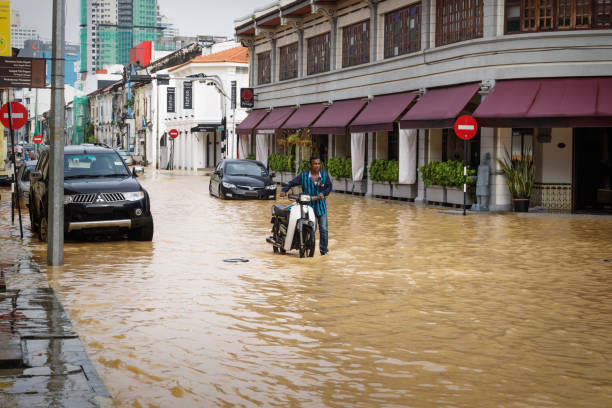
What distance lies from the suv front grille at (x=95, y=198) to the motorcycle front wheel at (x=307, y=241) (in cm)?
379

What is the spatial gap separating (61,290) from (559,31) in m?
19.0

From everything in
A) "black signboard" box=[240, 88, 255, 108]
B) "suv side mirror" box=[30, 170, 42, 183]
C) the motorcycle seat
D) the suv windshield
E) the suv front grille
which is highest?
"black signboard" box=[240, 88, 255, 108]

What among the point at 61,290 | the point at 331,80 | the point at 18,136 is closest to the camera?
the point at 61,290

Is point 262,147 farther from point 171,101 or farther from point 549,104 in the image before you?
point 171,101

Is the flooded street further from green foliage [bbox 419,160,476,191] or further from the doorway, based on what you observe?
green foliage [bbox 419,160,476,191]

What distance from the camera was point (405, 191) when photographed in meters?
32.8

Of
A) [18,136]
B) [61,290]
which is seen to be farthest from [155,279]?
[18,136]

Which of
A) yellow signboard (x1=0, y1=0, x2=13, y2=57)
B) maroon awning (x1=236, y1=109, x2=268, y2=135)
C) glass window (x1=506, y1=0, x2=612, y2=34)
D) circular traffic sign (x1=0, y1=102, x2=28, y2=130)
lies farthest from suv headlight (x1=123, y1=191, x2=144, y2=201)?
maroon awning (x1=236, y1=109, x2=268, y2=135)

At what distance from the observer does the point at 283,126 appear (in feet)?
146

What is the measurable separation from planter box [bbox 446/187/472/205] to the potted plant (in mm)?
1554

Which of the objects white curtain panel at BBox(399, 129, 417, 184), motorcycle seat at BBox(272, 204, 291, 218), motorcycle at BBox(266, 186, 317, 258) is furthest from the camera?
white curtain panel at BBox(399, 129, 417, 184)

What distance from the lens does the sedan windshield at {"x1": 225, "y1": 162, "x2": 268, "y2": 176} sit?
3328cm

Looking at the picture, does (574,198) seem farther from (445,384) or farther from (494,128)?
(445,384)

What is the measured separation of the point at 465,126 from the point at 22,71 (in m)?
14.8
